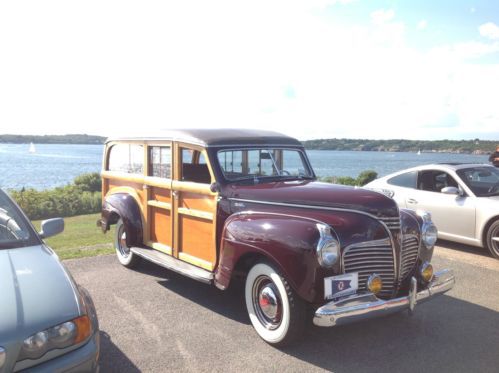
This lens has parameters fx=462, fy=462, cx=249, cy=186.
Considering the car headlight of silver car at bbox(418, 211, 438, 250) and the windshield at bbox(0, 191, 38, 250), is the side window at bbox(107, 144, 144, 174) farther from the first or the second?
the car headlight of silver car at bbox(418, 211, 438, 250)

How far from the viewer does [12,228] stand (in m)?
3.88

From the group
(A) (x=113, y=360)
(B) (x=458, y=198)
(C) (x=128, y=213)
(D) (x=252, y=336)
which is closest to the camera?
(A) (x=113, y=360)

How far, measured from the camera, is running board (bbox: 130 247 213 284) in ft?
16.6

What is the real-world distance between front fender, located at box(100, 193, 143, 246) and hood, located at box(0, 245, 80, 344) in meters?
2.81

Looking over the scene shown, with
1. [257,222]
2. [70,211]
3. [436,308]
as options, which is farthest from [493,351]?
[70,211]

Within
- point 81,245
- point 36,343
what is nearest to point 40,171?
point 81,245

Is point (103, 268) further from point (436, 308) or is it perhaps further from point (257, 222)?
point (436, 308)

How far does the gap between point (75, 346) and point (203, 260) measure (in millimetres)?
2519

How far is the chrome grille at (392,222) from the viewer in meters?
4.29

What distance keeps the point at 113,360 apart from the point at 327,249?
80.8 inches

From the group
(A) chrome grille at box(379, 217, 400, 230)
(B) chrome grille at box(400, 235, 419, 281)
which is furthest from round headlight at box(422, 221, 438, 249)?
(A) chrome grille at box(379, 217, 400, 230)

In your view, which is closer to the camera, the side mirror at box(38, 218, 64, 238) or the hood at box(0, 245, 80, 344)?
the hood at box(0, 245, 80, 344)

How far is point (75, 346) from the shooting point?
290 centimetres

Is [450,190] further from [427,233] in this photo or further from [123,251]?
[123,251]
